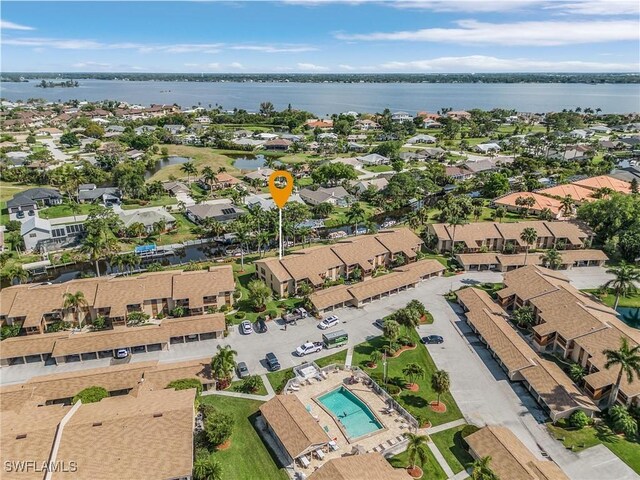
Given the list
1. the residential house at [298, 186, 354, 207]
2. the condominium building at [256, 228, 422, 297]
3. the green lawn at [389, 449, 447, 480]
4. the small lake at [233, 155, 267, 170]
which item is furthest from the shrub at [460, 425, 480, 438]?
the small lake at [233, 155, 267, 170]

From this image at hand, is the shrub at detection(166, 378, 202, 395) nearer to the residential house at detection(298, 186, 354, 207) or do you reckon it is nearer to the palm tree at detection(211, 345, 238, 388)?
the palm tree at detection(211, 345, 238, 388)

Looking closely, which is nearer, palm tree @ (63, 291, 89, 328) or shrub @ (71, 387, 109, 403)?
shrub @ (71, 387, 109, 403)

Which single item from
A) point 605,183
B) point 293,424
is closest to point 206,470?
point 293,424

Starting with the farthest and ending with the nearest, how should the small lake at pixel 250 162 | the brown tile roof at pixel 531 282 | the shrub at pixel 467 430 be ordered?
1. the small lake at pixel 250 162
2. the brown tile roof at pixel 531 282
3. the shrub at pixel 467 430

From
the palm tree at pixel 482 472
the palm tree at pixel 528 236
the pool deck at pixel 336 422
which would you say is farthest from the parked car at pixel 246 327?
the palm tree at pixel 528 236

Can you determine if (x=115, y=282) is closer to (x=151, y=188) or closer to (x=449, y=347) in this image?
(x=449, y=347)

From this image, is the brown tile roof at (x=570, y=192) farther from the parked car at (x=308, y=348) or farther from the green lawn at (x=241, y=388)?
the green lawn at (x=241, y=388)
